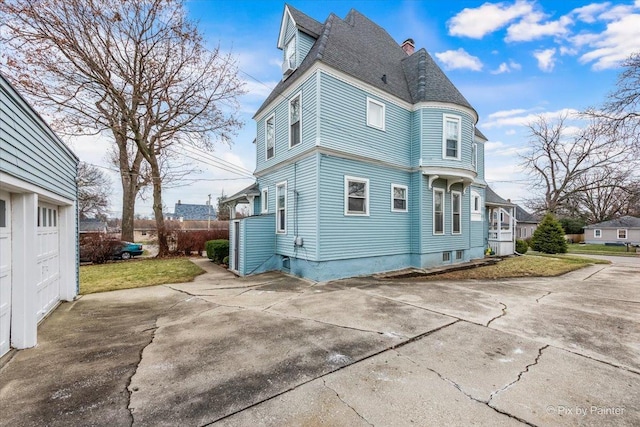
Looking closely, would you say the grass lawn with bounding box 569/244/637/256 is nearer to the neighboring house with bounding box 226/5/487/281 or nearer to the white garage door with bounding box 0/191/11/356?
the neighboring house with bounding box 226/5/487/281

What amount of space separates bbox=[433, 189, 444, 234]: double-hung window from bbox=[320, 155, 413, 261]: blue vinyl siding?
1.11 metres

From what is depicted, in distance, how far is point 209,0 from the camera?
395 inches

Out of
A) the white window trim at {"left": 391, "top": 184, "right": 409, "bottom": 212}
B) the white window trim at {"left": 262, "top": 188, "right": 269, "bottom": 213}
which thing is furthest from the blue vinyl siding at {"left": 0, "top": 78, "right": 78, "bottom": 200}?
the white window trim at {"left": 391, "top": 184, "right": 409, "bottom": 212}

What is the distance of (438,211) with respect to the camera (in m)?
11.0

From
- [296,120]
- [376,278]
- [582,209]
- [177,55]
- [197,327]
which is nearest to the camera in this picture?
[197,327]

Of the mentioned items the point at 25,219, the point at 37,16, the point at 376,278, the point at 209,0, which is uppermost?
the point at 37,16

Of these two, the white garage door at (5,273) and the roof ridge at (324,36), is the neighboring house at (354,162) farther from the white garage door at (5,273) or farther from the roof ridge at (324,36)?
the white garage door at (5,273)

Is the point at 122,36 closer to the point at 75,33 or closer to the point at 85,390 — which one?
the point at 75,33

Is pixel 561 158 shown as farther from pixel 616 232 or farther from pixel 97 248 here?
pixel 97 248

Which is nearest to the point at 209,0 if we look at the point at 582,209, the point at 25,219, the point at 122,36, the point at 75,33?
the point at 122,36

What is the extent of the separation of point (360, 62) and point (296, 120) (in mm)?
3191

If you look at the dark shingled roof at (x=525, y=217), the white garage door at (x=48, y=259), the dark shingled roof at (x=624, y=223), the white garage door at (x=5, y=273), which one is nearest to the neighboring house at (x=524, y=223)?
the dark shingled roof at (x=525, y=217)

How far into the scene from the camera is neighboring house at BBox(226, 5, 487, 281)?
848cm

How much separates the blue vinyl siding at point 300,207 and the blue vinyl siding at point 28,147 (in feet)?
19.0
